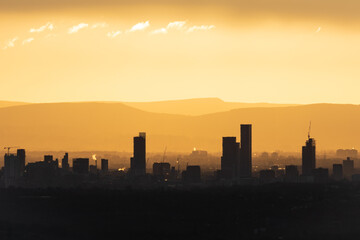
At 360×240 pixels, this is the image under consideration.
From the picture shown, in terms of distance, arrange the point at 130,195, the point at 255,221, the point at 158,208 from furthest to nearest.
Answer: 1. the point at 130,195
2. the point at 158,208
3. the point at 255,221

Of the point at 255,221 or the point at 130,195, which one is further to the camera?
the point at 130,195

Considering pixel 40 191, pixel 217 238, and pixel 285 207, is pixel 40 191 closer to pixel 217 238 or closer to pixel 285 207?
pixel 285 207

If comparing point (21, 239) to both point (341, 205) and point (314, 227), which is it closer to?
point (314, 227)

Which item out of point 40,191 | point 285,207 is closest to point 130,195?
point 40,191

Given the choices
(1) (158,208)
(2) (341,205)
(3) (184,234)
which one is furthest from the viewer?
(1) (158,208)

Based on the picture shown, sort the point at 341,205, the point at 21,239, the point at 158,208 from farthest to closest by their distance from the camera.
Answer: the point at 158,208 < the point at 341,205 < the point at 21,239

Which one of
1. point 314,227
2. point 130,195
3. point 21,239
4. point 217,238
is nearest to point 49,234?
point 21,239
